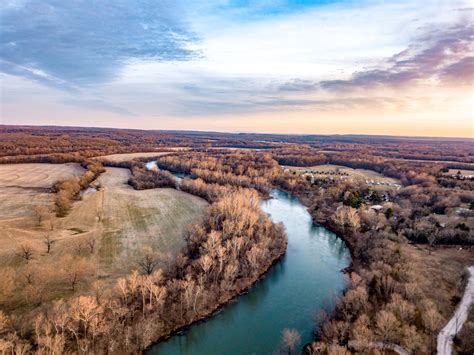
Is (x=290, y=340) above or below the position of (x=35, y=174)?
below

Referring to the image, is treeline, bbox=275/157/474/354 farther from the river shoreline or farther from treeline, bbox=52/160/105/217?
treeline, bbox=52/160/105/217

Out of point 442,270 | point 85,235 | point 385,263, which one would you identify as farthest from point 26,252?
point 442,270

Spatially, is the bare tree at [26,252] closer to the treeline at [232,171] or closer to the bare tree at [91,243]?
the bare tree at [91,243]

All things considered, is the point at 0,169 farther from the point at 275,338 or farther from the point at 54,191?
the point at 275,338

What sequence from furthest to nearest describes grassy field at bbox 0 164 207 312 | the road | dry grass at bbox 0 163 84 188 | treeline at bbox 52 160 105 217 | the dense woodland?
dry grass at bbox 0 163 84 188 → treeline at bbox 52 160 105 217 → grassy field at bbox 0 164 207 312 → the road → the dense woodland

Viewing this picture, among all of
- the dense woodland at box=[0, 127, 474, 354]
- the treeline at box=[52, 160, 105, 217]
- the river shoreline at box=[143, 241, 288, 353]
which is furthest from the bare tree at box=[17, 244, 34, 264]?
the river shoreline at box=[143, 241, 288, 353]

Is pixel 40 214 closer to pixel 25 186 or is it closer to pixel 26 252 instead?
pixel 26 252
